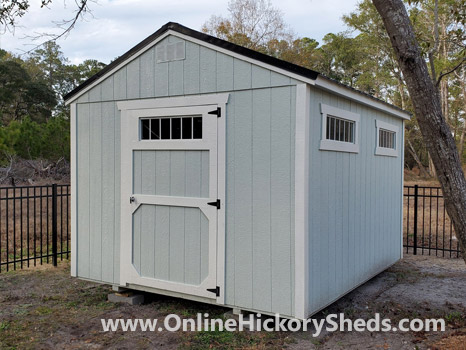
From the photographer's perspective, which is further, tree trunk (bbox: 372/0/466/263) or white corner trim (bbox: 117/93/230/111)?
white corner trim (bbox: 117/93/230/111)

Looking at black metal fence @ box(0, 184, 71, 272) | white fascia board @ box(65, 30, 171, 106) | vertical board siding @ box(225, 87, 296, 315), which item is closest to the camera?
vertical board siding @ box(225, 87, 296, 315)

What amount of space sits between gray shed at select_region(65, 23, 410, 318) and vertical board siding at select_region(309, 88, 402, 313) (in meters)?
0.03

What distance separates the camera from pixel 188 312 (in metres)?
4.93

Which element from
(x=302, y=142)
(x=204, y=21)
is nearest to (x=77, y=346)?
(x=302, y=142)

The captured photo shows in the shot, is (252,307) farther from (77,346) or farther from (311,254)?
(77,346)

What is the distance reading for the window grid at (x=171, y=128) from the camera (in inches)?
188

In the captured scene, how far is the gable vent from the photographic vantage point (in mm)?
4873

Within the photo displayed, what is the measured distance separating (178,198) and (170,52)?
164cm

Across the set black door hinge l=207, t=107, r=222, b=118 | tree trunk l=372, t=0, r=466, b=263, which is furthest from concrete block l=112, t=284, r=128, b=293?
tree trunk l=372, t=0, r=466, b=263


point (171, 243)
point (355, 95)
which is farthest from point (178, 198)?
point (355, 95)

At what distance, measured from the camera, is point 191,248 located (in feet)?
15.7

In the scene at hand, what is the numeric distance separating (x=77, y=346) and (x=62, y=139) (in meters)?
14.2

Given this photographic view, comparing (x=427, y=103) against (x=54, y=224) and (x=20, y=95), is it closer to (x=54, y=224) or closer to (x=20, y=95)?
(x=54, y=224)

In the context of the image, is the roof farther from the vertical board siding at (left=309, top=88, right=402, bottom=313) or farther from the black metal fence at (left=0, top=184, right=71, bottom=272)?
the black metal fence at (left=0, top=184, right=71, bottom=272)
